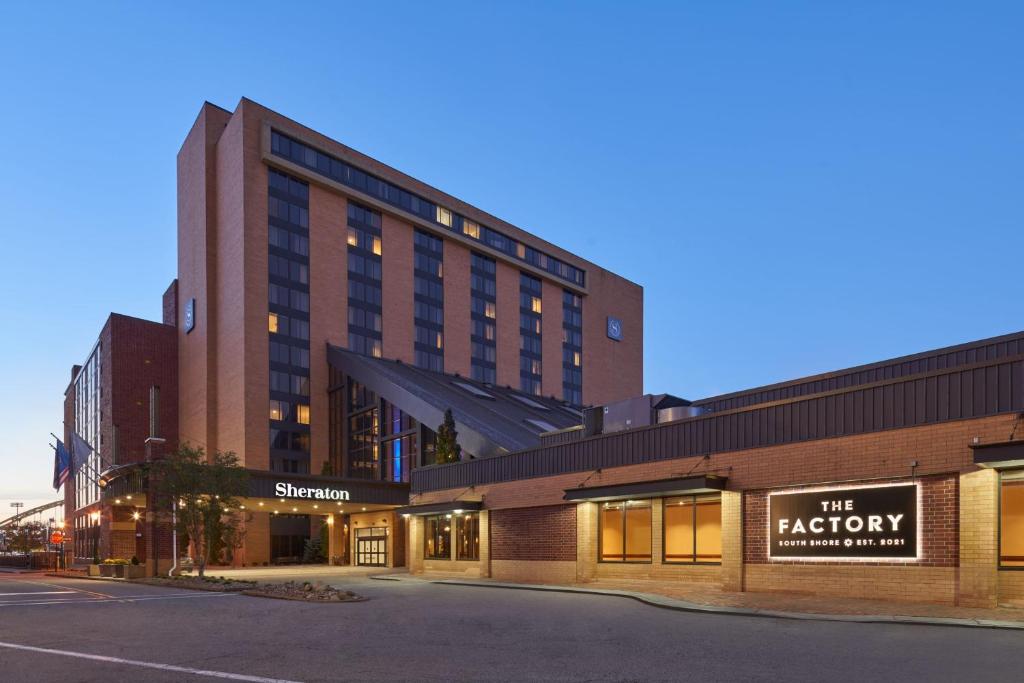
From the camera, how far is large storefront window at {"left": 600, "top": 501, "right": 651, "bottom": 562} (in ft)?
90.8

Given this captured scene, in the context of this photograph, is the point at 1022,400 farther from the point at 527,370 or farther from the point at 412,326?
the point at 527,370

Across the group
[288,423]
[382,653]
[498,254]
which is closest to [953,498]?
[382,653]

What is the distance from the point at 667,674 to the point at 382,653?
15.2ft

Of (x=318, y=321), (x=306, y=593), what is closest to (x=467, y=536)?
(x=306, y=593)

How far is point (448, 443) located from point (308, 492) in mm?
10024

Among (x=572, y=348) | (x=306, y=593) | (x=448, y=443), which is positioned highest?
(x=572, y=348)

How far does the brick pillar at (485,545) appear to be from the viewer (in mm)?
34656

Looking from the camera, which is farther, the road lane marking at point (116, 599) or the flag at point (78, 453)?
the flag at point (78, 453)

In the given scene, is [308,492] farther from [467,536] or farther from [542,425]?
[542,425]

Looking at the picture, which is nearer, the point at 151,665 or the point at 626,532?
the point at 151,665

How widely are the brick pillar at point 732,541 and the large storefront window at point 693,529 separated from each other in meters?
0.98

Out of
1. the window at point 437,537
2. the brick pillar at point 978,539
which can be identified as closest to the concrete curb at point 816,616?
the brick pillar at point 978,539

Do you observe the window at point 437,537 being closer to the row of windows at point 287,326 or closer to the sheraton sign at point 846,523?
the sheraton sign at point 846,523

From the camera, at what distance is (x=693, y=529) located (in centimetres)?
2588
